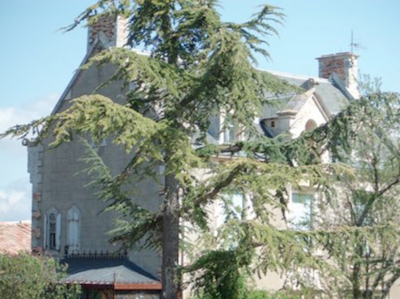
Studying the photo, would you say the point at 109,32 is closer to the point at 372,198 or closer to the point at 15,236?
the point at 15,236

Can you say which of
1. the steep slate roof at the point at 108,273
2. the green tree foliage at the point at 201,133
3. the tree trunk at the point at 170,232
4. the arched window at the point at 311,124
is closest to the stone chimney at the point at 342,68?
the arched window at the point at 311,124

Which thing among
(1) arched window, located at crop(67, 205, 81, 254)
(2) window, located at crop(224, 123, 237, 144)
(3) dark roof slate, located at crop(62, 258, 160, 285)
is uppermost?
(2) window, located at crop(224, 123, 237, 144)

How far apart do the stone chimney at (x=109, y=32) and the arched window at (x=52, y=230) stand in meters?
5.69

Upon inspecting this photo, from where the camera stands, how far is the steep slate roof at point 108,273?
2586 centimetres

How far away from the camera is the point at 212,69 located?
59.1 feet

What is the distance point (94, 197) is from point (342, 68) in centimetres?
1214

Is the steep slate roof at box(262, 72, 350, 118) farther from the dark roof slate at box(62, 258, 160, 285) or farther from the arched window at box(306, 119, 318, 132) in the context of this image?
the dark roof slate at box(62, 258, 160, 285)

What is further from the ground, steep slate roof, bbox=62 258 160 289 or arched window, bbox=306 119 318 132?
arched window, bbox=306 119 318 132

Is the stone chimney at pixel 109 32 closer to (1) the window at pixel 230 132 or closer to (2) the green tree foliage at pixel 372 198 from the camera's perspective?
(1) the window at pixel 230 132

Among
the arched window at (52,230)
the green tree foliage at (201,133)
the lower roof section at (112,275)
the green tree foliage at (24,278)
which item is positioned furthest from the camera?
the arched window at (52,230)

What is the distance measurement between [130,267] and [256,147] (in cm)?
991

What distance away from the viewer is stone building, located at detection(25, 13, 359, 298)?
1040 inches

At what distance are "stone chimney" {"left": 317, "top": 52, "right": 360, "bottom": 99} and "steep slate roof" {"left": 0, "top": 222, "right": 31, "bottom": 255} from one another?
43.5 ft

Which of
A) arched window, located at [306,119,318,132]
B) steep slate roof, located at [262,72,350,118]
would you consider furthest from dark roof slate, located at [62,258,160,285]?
arched window, located at [306,119,318,132]
